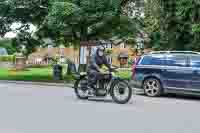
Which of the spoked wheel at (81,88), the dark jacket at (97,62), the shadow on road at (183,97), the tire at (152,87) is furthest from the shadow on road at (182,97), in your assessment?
the dark jacket at (97,62)

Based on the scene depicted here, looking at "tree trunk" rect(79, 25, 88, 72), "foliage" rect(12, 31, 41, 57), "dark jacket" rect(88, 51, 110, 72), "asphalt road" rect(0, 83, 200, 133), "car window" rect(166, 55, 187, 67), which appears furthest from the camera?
"foliage" rect(12, 31, 41, 57)

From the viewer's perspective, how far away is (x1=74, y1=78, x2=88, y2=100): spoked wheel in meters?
15.3

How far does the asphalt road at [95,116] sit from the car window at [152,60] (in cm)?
194

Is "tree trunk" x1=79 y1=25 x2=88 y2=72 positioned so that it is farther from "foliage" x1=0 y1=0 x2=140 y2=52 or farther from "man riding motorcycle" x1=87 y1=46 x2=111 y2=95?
"man riding motorcycle" x1=87 y1=46 x2=111 y2=95

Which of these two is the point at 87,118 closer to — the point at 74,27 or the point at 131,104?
the point at 131,104

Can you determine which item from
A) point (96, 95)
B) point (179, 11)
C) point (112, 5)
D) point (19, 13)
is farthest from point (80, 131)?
point (19, 13)

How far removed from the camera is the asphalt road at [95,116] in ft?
31.2

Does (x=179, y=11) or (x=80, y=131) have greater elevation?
(x=179, y=11)

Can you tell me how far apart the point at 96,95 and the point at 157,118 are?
4.27 m

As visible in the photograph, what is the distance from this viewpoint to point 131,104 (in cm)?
1391

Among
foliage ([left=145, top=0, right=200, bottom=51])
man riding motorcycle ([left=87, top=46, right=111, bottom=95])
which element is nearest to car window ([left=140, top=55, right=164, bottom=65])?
man riding motorcycle ([left=87, top=46, right=111, bottom=95])

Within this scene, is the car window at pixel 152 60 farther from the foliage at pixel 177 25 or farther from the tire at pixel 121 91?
the foliage at pixel 177 25

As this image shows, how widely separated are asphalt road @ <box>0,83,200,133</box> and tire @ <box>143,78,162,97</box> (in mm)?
1212

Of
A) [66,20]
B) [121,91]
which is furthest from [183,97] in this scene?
[66,20]
